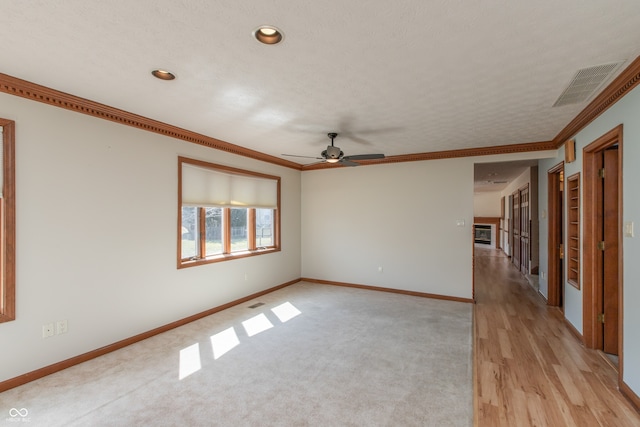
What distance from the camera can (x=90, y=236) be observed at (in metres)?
3.04

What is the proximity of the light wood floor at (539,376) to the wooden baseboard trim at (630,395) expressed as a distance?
0.04m

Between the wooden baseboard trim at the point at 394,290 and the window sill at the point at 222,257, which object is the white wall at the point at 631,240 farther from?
the window sill at the point at 222,257

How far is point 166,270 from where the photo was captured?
12.5 ft

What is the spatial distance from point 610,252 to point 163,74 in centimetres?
456

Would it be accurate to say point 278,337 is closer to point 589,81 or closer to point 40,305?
point 40,305

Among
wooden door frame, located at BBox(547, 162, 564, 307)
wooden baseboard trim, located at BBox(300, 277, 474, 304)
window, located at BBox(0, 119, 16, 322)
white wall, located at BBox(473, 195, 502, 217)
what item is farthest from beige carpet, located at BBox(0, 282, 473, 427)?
white wall, located at BBox(473, 195, 502, 217)

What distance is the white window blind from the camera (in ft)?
13.6

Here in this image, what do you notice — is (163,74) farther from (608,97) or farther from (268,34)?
(608,97)

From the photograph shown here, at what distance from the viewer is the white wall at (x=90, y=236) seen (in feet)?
8.61

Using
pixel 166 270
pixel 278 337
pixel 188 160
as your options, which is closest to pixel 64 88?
pixel 188 160

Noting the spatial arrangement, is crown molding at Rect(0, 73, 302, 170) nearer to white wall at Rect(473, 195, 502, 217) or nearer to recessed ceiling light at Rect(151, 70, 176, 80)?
recessed ceiling light at Rect(151, 70, 176, 80)

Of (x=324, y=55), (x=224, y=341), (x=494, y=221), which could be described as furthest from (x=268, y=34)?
(x=494, y=221)

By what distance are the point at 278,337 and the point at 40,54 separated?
3.28 metres

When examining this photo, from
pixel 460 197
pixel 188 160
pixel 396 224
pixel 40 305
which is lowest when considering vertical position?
pixel 40 305
